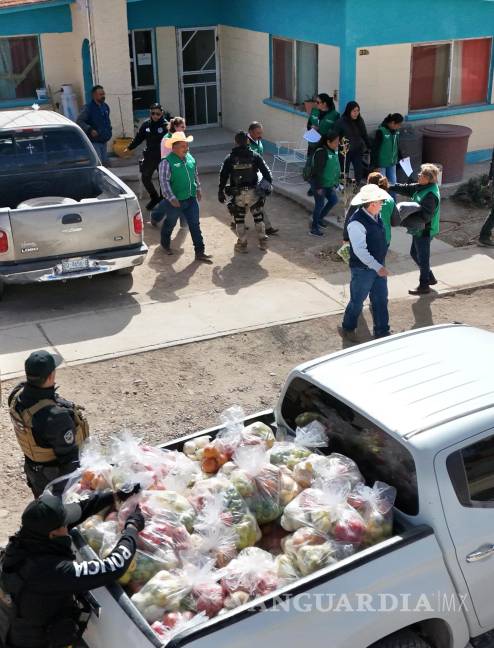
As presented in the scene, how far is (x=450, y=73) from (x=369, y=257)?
7.80m

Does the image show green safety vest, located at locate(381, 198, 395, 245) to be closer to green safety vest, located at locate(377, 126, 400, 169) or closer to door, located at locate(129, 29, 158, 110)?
green safety vest, located at locate(377, 126, 400, 169)

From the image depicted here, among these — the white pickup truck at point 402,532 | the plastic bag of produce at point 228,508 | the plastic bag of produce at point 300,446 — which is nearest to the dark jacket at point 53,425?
the white pickup truck at point 402,532

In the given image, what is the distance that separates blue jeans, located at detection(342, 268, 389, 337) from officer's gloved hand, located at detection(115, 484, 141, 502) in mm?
4838

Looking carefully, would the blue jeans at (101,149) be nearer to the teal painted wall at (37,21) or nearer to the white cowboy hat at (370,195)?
the teal painted wall at (37,21)

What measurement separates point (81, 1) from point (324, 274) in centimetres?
740

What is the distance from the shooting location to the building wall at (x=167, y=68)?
55.6 ft

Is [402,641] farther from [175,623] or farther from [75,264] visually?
[75,264]

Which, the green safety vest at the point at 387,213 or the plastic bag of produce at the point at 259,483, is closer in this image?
the plastic bag of produce at the point at 259,483

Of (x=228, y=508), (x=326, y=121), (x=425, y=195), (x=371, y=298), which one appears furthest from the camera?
(x=326, y=121)

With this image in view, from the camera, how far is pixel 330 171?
11.7 meters

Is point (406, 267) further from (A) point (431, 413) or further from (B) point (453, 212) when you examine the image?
(A) point (431, 413)

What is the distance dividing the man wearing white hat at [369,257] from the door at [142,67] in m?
9.62

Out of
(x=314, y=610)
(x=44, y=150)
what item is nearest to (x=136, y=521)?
(x=314, y=610)

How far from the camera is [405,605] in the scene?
412cm
